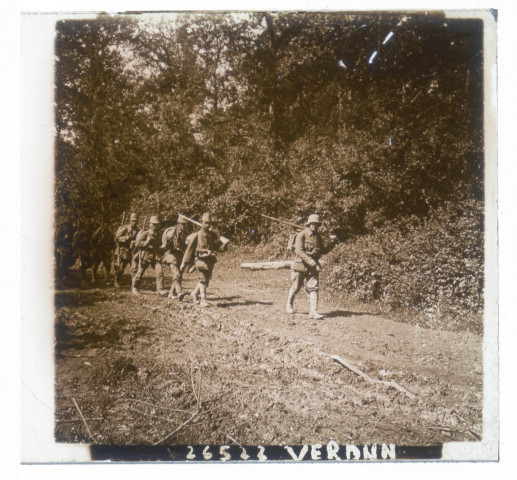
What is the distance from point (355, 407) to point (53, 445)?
2.77 metres

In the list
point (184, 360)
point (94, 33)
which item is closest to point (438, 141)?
point (184, 360)

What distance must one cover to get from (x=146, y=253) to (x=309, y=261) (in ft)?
5.17

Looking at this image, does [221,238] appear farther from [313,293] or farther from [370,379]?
[370,379]

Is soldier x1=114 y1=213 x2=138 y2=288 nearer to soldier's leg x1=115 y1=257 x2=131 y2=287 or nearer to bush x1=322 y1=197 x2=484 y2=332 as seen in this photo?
soldier's leg x1=115 y1=257 x2=131 y2=287

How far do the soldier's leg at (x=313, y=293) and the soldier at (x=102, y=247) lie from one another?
192 centimetres

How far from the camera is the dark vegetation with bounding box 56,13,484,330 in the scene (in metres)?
3.28

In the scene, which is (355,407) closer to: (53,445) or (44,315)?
(53,445)

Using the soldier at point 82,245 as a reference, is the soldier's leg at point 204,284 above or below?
below

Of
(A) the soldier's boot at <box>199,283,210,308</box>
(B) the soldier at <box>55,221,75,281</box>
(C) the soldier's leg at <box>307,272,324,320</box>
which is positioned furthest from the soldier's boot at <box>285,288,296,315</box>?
(B) the soldier at <box>55,221,75,281</box>

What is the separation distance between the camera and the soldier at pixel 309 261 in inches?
131

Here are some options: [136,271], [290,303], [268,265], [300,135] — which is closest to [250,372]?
[290,303]

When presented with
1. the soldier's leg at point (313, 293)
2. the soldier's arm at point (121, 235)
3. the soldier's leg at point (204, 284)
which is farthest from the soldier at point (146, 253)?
the soldier's leg at point (313, 293)

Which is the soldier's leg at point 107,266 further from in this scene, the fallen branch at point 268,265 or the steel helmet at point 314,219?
the steel helmet at point 314,219

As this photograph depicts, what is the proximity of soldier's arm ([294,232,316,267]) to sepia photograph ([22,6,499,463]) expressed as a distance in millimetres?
19
